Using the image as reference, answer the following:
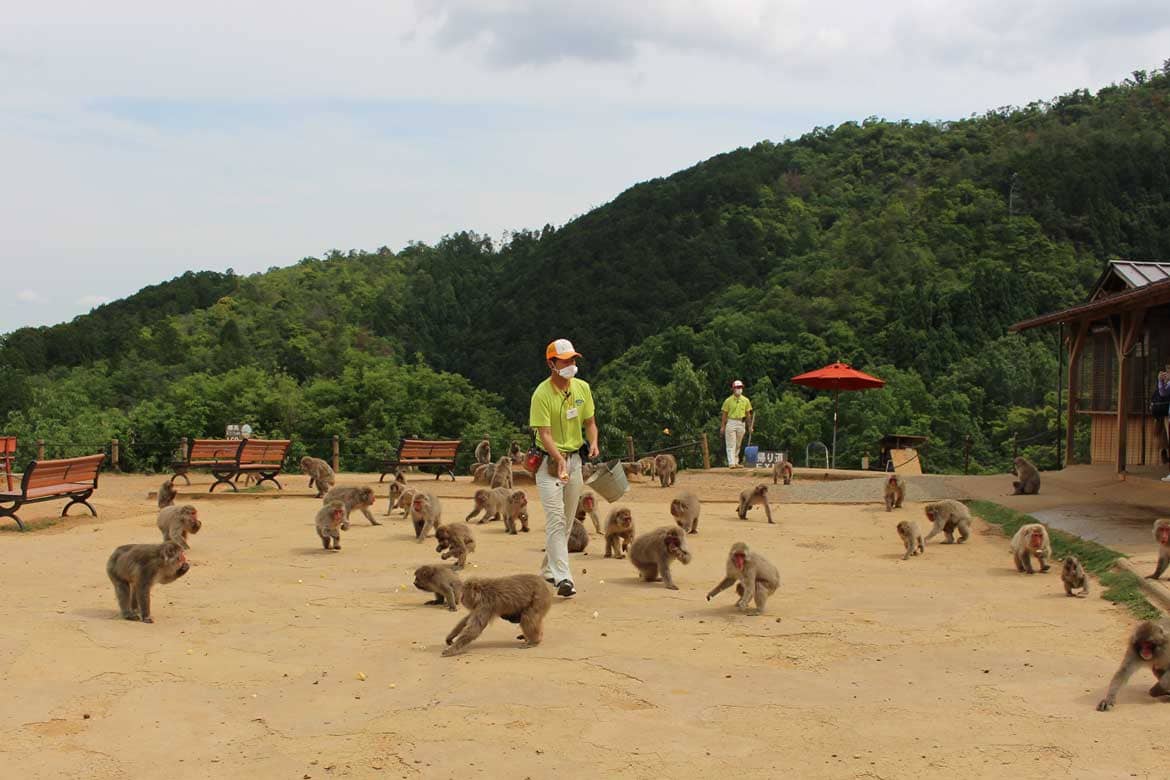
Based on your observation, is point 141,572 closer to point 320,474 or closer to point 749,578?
point 749,578

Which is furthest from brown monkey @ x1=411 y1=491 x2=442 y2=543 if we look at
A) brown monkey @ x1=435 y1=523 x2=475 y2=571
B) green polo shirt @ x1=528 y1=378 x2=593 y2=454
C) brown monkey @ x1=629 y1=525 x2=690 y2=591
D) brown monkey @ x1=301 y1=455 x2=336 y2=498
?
brown monkey @ x1=301 y1=455 x2=336 y2=498

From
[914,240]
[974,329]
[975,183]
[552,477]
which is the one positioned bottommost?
[552,477]

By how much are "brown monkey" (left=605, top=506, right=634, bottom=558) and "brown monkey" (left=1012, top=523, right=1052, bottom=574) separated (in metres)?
4.12

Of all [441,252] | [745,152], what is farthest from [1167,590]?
[441,252]

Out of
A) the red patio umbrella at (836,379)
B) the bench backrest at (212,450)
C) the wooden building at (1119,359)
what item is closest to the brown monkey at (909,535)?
the wooden building at (1119,359)

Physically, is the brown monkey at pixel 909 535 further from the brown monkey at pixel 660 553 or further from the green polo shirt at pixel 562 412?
the green polo shirt at pixel 562 412

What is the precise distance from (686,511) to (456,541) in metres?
4.02

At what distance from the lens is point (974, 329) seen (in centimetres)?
4756

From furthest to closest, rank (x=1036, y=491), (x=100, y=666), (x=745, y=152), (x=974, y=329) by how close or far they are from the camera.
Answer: (x=745, y=152) < (x=974, y=329) < (x=1036, y=491) < (x=100, y=666)

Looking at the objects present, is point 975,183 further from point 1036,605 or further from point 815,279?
point 1036,605

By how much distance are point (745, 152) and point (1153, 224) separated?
31.1 m

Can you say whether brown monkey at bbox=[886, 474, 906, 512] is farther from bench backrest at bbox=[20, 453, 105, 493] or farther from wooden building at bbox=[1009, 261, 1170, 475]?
bench backrest at bbox=[20, 453, 105, 493]

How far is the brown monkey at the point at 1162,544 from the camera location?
9.62 m

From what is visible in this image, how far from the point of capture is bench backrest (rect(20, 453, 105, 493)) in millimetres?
14648
